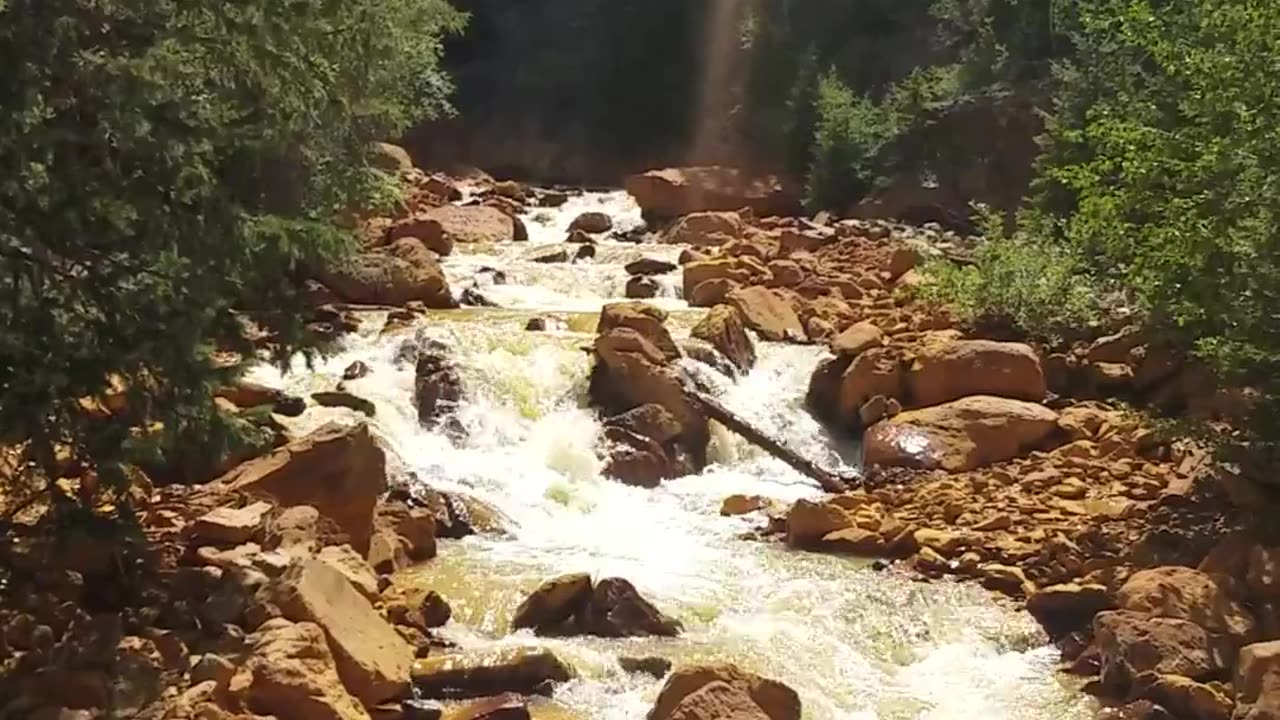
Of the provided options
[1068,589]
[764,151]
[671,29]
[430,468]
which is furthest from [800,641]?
[671,29]

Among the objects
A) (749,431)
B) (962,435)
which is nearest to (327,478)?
(749,431)

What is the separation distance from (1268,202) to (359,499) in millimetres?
6181

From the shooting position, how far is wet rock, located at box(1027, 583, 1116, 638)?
858 cm

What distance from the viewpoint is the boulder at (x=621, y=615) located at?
8117 millimetres

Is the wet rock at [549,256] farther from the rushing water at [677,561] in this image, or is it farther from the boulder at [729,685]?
the boulder at [729,685]

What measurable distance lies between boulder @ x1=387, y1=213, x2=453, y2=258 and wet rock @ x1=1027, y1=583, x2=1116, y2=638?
1199 cm

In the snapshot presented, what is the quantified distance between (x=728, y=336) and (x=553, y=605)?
654cm

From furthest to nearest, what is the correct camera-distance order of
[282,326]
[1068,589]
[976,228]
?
[976,228] < [1068,589] < [282,326]

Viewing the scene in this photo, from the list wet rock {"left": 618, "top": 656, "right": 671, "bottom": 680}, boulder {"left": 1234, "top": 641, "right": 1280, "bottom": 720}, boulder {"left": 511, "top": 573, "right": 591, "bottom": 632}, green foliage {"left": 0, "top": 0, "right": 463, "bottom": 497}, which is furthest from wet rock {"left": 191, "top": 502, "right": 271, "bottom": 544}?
boulder {"left": 1234, "top": 641, "right": 1280, "bottom": 720}

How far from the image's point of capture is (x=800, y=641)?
8.41 metres

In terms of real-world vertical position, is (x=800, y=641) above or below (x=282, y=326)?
below

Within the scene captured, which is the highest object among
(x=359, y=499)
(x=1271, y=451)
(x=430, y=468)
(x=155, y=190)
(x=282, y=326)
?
(x=155, y=190)

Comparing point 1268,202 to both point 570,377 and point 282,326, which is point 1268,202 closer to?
point 282,326

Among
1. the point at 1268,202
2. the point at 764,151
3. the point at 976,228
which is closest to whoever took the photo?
the point at 1268,202
